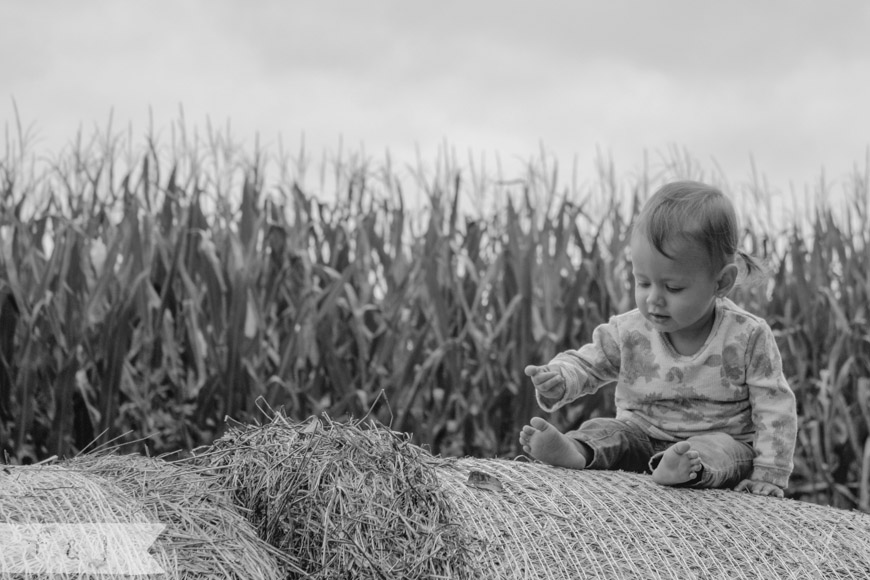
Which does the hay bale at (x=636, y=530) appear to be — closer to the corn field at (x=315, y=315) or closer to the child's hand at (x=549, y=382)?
the child's hand at (x=549, y=382)

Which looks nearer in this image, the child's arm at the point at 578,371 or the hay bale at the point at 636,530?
the hay bale at the point at 636,530

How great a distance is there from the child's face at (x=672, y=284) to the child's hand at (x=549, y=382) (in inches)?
10.0

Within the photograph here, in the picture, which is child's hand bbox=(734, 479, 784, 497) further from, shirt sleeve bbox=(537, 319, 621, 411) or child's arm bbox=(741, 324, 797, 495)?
shirt sleeve bbox=(537, 319, 621, 411)

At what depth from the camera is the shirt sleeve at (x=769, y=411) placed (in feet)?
7.80

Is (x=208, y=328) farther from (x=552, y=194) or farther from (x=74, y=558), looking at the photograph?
(x=74, y=558)

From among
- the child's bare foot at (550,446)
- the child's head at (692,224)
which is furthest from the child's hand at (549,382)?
the child's head at (692,224)

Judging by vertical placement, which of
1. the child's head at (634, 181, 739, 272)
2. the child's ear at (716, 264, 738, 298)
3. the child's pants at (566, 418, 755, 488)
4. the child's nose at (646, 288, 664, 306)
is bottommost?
the child's pants at (566, 418, 755, 488)

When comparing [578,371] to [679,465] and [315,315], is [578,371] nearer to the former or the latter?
[679,465]

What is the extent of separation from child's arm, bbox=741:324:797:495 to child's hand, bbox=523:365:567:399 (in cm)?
46

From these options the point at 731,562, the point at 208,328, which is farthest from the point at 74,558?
the point at 208,328

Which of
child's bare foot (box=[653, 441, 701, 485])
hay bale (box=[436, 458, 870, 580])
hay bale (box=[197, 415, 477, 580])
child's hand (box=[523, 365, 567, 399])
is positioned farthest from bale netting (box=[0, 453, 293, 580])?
child's bare foot (box=[653, 441, 701, 485])

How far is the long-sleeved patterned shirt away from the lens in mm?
2400

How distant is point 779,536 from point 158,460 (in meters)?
1.30

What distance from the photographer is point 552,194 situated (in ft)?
17.8
